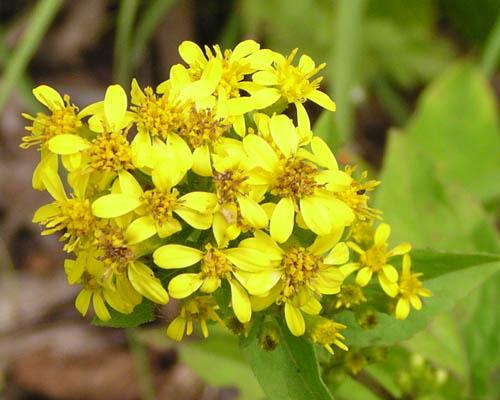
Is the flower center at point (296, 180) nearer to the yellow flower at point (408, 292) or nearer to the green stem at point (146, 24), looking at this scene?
the yellow flower at point (408, 292)

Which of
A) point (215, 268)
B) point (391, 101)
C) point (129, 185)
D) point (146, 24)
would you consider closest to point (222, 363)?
point (215, 268)

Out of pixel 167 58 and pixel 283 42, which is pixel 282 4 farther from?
pixel 167 58

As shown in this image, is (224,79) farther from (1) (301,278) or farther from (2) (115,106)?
(1) (301,278)

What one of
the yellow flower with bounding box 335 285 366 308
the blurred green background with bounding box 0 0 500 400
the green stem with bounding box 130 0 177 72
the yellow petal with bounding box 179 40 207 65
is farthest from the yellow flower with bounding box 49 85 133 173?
the green stem with bounding box 130 0 177 72

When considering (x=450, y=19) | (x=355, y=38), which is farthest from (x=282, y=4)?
(x=450, y=19)

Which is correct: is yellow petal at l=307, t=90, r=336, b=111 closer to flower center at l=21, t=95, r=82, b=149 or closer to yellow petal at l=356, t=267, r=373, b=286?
yellow petal at l=356, t=267, r=373, b=286
